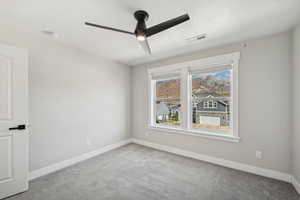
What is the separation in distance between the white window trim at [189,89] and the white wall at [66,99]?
103 centimetres

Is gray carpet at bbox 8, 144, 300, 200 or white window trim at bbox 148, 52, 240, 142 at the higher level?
white window trim at bbox 148, 52, 240, 142

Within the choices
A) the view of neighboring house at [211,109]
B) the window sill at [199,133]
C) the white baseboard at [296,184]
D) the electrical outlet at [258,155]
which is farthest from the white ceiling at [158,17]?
the white baseboard at [296,184]

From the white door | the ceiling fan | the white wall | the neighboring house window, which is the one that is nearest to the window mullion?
the neighboring house window

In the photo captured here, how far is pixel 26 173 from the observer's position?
2.05 m

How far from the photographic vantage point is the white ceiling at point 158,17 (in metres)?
1.67

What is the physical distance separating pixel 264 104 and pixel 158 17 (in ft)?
7.91

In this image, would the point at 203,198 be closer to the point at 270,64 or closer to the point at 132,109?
the point at 270,64

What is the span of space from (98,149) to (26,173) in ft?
4.93

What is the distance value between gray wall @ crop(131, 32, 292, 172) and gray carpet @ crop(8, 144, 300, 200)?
355 mm

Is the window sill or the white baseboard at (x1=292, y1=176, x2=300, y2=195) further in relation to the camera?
the window sill

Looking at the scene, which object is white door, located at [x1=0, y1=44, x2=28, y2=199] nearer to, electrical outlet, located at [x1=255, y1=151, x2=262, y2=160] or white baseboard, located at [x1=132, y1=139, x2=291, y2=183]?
white baseboard, located at [x1=132, y1=139, x2=291, y2=183]

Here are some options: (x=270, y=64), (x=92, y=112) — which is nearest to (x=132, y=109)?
(x=92, y=112)

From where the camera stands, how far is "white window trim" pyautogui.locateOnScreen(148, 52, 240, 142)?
2.71 metres

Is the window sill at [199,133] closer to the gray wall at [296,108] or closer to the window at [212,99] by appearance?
the window at [212,99]
